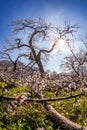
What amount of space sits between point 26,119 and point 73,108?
2140mm

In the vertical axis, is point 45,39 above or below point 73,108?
above

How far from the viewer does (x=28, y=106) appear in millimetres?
8656

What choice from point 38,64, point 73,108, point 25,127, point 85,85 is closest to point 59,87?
point 85,85

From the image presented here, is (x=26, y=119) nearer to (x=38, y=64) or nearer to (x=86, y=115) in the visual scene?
(x=86, y=115)

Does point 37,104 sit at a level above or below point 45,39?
below

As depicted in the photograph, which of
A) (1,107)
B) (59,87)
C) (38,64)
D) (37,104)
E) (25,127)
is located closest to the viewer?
(25,127)

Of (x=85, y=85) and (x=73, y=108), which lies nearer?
(x=73, y=108)

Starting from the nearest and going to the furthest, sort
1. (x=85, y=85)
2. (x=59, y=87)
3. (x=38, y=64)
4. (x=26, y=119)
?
(x=26, y=119) → (x=85, y=85) → (x=59, y=87) → (x=38, y=64)

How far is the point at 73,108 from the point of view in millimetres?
9297

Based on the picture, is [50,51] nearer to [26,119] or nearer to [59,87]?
[59,87]

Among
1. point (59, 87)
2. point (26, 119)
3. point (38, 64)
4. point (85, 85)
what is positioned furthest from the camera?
point (38, 64)

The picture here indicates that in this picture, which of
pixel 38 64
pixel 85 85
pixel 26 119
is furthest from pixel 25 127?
pixel 38 64

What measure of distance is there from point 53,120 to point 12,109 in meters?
1.07

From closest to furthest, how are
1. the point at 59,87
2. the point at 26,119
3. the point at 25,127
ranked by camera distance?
the point at 25,127 → the point at 26,119 → the point at 59,87
